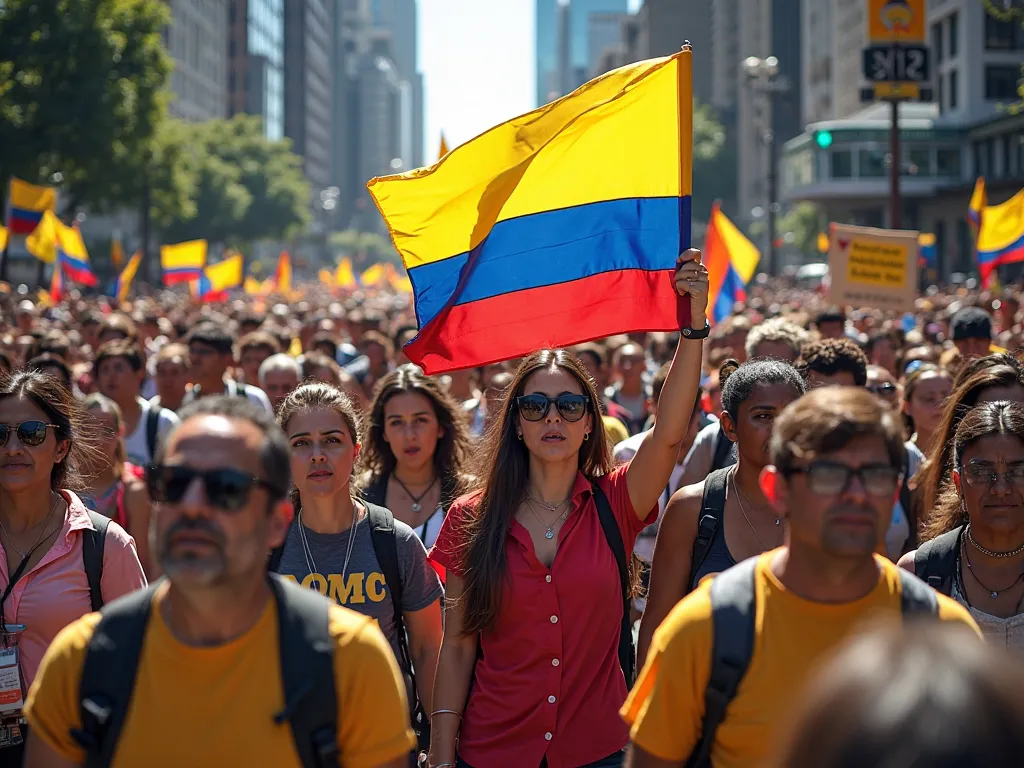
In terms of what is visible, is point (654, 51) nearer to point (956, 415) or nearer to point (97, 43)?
point (97, 43)

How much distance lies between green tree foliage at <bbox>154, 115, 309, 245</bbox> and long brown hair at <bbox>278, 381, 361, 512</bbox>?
68202 millimetres

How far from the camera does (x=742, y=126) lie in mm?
110188

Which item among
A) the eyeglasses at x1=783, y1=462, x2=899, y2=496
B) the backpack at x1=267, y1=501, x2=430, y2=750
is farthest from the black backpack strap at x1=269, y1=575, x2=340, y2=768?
the backpack at x1=267, y1=501, x2=430, y2=750

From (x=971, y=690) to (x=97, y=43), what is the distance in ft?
139

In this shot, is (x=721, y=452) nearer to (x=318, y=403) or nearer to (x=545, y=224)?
(x=545, y=224)

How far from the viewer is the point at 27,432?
15.5 feet

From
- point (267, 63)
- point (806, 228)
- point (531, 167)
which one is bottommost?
point (531, 167)

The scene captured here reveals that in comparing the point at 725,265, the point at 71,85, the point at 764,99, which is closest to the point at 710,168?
the point at 764,99

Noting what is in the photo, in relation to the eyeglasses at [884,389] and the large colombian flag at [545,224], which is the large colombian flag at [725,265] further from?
the large colombian flag at [545,224]

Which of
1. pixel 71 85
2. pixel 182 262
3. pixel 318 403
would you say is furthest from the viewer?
pixel 71 85

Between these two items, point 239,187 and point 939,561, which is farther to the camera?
point 239,187

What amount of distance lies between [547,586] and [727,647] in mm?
1480

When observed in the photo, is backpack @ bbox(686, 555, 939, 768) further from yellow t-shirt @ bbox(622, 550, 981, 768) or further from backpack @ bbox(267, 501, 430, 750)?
backpack @ bbox(267, 501, 430, 750)

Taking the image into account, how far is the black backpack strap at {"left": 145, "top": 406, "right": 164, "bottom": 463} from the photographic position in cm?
807
